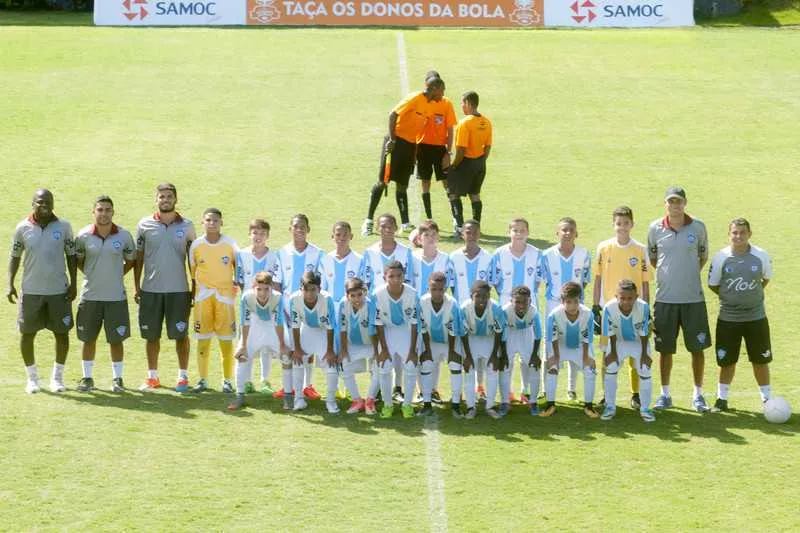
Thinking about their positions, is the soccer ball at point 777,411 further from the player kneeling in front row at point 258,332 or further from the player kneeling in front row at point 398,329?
the player kneeling in front row at point 258,332

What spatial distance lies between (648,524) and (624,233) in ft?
11.7

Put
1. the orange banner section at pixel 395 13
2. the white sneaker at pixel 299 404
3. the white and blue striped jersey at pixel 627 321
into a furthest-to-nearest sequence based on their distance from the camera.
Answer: the orange banner section at pixel 395 13, the white sneaker at pixel 299 404, the white and blue striped jersey at pixel 627 321

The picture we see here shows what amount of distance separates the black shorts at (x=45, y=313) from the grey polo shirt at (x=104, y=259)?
264 mm

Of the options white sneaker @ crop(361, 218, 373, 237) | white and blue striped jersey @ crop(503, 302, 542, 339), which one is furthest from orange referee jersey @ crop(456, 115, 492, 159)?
white and blue striped jersey @ crop(503, 302, 542, 339)

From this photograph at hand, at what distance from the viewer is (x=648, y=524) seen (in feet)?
34.1

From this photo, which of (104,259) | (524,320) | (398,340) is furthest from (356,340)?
(104,259)

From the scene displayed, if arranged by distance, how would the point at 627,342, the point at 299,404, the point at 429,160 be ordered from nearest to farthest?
the point at 627,342
the point at 299,404
the point at 429,160

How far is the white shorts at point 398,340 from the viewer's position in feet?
41.9

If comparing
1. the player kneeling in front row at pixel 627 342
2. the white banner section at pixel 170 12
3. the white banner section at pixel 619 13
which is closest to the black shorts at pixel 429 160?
the player kneeling in front row at pixel 627 342

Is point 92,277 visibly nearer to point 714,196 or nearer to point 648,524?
point 648,524

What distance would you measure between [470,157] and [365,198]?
3066 millimetres

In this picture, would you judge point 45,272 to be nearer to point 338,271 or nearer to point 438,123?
point 338,271

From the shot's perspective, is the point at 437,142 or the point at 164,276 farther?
the point at 437,142

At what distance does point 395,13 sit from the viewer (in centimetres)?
3209
